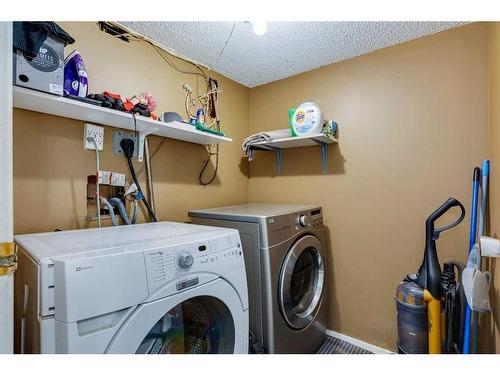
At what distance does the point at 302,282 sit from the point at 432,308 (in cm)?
75

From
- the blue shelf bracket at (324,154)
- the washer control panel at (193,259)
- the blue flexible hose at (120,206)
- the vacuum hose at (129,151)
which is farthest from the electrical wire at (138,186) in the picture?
the blue shelf bracket at (324,154)

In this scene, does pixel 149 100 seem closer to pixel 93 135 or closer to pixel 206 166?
pixel 93 135

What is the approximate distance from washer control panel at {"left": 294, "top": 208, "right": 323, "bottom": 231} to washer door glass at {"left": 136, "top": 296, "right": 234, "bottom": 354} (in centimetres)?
75

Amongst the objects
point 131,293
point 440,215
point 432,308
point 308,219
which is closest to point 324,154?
point 308,219

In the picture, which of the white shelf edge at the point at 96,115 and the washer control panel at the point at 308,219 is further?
the washer control panel at the point at 308,219

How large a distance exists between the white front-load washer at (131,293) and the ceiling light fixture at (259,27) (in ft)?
3.96

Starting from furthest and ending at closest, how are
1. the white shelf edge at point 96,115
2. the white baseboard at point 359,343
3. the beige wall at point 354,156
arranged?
the white baseboard at point 359,343 < the beige wall at point 354,156 < the white shelf edge at point 96,115

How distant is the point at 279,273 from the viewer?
148 cm

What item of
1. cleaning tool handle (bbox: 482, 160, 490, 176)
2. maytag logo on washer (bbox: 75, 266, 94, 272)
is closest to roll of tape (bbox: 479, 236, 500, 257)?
cleaning tool handle (bbox: 482, 160, 490, 176)

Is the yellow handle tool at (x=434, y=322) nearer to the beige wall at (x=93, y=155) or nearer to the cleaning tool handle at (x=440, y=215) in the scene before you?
the cleaning tool handle at (x=440, y=215)

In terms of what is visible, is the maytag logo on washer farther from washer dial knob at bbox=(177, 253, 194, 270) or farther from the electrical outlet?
the electrical outlet

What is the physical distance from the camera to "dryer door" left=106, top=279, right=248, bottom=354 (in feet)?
3.05

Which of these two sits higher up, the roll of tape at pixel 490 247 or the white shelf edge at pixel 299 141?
the white shelf edge at pixel 299 141

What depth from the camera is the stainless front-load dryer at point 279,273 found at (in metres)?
1.43
